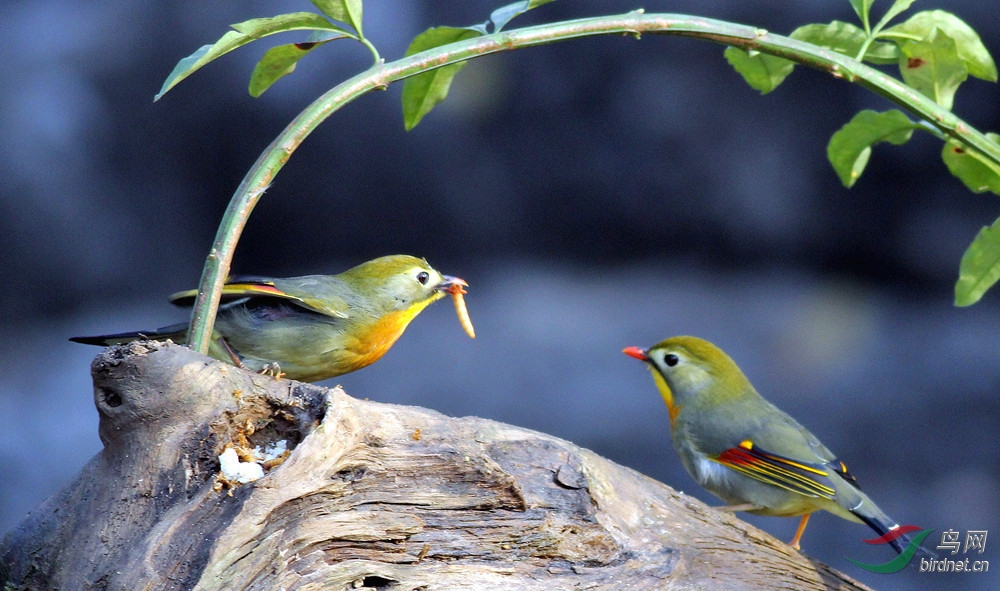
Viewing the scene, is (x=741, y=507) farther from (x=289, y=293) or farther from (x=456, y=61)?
(x=456, y=61)

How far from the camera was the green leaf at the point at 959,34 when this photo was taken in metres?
2.13

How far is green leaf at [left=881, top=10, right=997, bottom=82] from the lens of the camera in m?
2.13

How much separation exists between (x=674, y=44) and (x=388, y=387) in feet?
8.53

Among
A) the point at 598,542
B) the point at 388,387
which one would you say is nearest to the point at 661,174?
the point at 388,387

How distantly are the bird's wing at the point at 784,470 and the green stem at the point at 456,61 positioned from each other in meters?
1.29

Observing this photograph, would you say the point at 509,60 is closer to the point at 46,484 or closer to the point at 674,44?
the point at 674,44

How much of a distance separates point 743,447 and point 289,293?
1488 millimetres

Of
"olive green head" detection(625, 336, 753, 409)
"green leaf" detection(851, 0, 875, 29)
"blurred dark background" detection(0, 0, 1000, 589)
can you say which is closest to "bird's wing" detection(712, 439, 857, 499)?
"olive green head" detection(625, 336, 753, 409)

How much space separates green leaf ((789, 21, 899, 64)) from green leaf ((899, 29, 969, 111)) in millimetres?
38

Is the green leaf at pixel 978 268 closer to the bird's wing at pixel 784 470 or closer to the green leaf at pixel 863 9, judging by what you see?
the green leaf at pixel 863 9

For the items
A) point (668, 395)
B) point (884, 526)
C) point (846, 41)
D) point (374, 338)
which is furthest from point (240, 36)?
point (884, 526)

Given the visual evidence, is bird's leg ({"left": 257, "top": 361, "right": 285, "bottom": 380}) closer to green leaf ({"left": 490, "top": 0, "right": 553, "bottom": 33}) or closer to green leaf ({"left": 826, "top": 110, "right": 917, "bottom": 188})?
green leaf ({"left": 490, "top": 0, "right": 553, "bottom": 33})

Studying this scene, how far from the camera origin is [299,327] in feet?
7.84

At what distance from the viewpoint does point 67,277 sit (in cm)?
542
